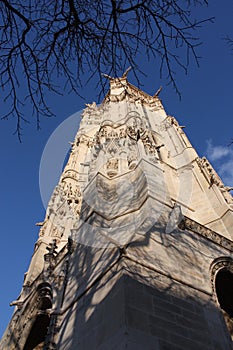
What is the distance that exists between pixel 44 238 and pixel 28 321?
560 cm

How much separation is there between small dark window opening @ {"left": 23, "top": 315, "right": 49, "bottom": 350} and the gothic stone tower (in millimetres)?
29

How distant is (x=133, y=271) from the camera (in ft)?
18.5

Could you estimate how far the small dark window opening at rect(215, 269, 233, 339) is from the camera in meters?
8.32

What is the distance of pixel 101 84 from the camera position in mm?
4383

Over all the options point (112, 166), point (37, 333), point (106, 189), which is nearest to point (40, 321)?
point (37, 333)

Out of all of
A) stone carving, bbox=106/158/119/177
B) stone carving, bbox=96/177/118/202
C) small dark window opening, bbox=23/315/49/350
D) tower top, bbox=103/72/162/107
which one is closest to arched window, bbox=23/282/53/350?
small dark window opening, bbox=23/315/49/350

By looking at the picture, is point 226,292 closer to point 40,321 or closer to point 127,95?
point 40,321

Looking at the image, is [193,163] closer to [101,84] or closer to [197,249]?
[197,249]

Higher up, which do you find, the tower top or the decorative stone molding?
the tower top

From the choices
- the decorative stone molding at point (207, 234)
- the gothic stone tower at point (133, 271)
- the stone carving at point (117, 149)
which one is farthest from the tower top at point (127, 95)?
the decorative stone molding at point (207, 234)

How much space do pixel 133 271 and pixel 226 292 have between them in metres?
4.56

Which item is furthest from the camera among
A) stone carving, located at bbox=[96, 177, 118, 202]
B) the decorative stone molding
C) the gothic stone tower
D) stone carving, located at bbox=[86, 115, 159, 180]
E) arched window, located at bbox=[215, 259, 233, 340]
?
stone carving, located at bbox=[86, 115, 159, 180]

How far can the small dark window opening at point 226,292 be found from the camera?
832 centimetres

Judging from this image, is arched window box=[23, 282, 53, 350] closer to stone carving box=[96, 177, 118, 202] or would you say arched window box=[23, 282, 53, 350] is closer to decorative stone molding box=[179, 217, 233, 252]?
stone carving box=[96, 177, 118, 202]
